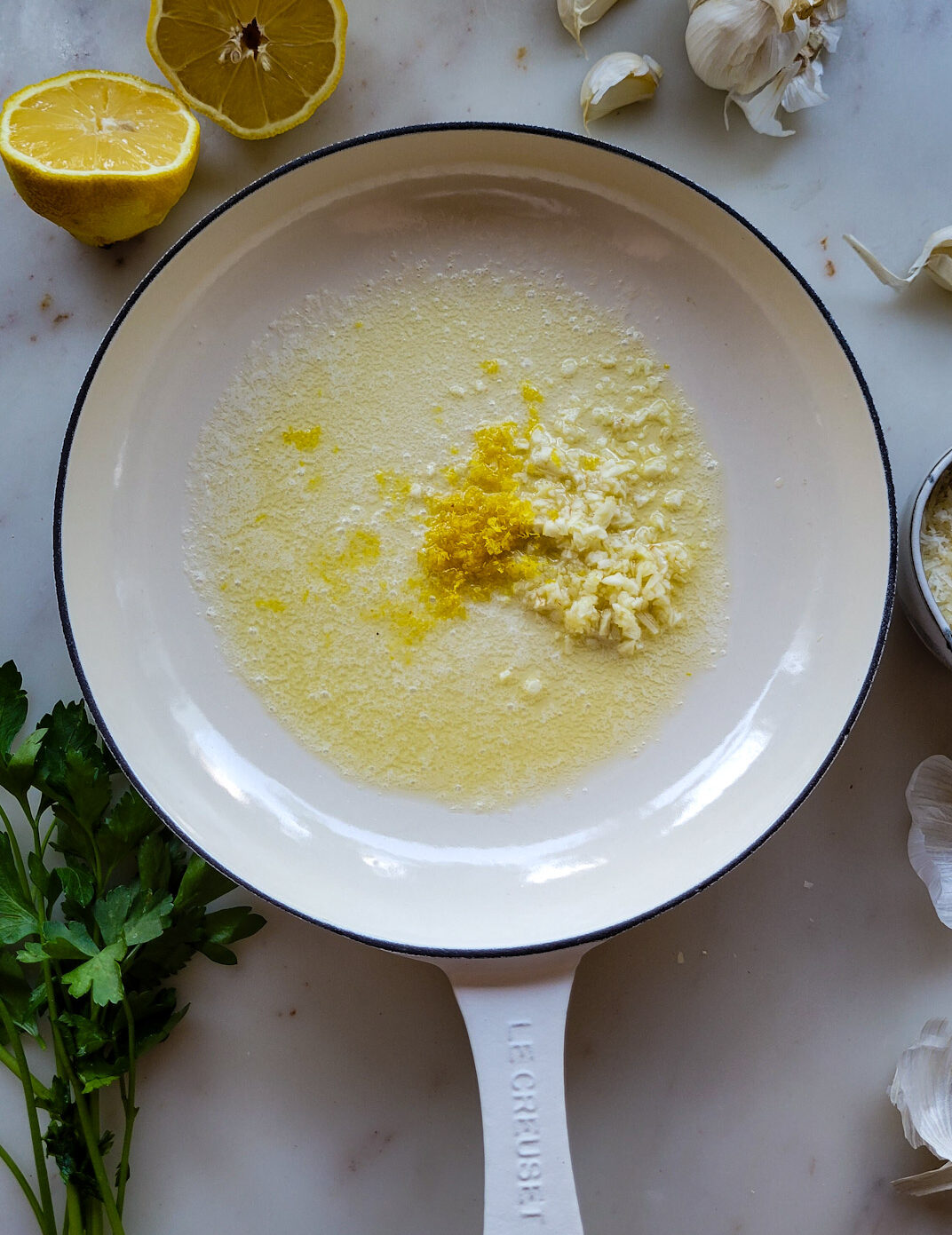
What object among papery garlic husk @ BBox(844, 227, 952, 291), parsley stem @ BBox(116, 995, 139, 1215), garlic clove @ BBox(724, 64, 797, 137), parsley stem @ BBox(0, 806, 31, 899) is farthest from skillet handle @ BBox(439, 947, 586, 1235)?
garlic clove @ BBox(724, 64, 797, 137)

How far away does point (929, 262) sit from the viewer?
96 cm

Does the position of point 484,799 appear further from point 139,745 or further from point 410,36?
point 410,36

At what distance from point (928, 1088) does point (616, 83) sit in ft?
3.39

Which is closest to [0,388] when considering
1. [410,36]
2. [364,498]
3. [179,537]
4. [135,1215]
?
[179,537]

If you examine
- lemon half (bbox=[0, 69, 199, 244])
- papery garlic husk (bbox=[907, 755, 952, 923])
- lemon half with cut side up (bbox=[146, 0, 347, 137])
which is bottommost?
papery garlic husk (bbox=[907, 755, 952, 923])

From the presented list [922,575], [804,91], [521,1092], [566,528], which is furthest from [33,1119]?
[804,91]

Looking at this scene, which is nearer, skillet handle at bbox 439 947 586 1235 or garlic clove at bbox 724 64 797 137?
skillet handle at bbox 439 947 586 1235

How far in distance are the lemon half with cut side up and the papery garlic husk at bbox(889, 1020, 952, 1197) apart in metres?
1.10

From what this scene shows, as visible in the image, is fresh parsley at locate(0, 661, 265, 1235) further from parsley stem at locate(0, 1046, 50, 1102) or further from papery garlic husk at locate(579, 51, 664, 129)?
papery garlic husk at locate(579, 51, 664, 129)

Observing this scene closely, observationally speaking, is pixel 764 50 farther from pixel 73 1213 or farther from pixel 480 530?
pixel 73 1213

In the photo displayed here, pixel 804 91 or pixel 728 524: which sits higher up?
pixel 804 91

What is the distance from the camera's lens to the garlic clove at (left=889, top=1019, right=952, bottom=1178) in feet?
2.98

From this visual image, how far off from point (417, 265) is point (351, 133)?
6.5 inches

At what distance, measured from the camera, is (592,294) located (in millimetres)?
970
